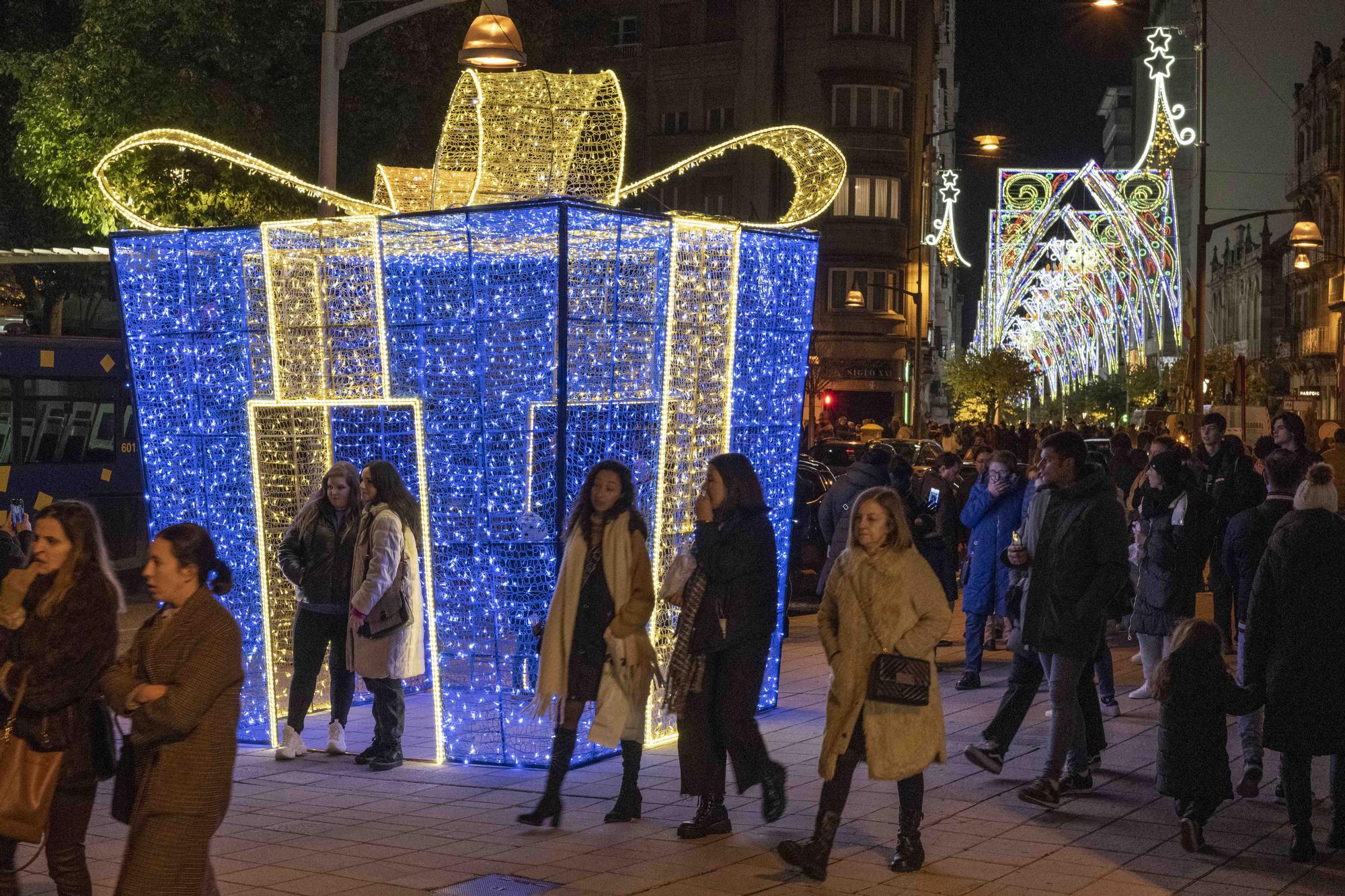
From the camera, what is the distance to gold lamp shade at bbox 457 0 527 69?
37.7 feet

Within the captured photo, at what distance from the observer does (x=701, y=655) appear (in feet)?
23.9

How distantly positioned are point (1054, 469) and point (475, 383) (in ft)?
10.5

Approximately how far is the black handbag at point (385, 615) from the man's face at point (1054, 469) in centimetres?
349

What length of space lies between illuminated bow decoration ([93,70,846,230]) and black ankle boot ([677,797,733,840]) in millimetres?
3848

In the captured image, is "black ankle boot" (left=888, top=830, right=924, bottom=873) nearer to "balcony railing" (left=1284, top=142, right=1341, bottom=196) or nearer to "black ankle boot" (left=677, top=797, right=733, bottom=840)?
"black ankle boot" (left=677, top=797, right=733, bottom=840)

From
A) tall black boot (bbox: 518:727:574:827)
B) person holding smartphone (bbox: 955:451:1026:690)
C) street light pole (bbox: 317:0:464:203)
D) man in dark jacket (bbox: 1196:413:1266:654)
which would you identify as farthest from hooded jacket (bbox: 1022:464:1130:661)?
street light pole (bbox: 317:0:464:203)

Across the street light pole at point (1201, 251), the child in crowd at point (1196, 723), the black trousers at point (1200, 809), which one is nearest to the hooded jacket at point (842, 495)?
the child in crowd at point (1196, 723)

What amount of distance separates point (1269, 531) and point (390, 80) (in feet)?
49.6

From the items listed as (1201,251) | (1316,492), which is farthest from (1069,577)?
(1201,251)

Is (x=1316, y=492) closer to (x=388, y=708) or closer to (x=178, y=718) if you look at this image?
(x=388, y=708)

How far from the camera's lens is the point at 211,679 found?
489cm

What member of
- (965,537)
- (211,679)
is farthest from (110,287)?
(211,679)

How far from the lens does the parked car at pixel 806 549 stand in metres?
17.2

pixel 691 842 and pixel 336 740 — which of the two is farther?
pixel 336 740
